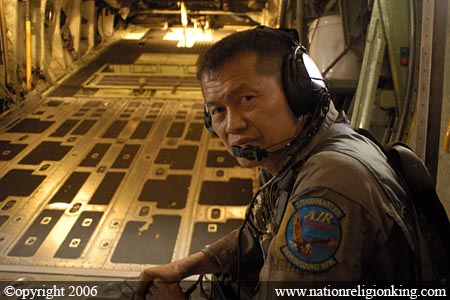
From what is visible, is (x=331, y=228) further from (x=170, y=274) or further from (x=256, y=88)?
(x=170, y=274)

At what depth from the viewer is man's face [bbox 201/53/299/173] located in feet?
4.39

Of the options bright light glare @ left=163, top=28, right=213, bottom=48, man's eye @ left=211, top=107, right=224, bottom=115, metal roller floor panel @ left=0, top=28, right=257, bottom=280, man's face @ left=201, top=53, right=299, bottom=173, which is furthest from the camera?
bright light glare @ left=163, top=28, right=213, bottom=48

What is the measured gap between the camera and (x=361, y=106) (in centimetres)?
374

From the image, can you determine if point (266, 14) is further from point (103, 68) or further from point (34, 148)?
point (34, 148)

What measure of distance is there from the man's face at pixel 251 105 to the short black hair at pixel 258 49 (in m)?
0.02

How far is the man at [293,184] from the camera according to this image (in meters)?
1.06

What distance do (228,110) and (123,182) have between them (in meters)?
2.91

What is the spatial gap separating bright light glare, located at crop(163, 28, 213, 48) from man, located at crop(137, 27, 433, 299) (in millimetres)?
8020

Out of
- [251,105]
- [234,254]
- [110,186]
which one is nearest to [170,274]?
[234,254]

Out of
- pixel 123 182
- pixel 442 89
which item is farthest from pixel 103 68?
pixel 442 89

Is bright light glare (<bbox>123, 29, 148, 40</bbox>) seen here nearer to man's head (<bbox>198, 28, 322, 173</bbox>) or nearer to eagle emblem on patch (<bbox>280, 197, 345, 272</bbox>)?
man's head (<bbox>198, 28, 322, 173</bbox>)

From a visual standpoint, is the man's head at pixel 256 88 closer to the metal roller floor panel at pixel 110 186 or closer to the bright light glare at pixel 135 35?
the metal roller floor panel at pixel 110 186

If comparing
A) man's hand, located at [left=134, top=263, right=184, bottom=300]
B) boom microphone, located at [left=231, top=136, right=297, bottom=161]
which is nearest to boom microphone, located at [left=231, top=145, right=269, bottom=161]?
boom microphone, located at [left=231, top=136, right=297, bottom=161]

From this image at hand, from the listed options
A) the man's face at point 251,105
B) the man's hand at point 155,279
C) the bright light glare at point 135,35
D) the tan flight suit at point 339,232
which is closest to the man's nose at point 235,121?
the man's face at point 251,105
